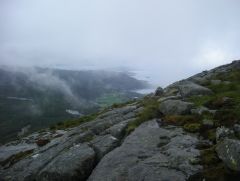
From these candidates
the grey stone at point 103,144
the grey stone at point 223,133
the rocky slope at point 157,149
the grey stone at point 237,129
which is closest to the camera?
the rocky slope at point 157,149

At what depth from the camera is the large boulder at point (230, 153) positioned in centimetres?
1816

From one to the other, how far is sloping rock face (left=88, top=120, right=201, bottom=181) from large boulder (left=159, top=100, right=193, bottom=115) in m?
3.11

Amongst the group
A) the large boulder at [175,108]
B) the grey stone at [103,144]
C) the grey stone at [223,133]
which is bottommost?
the grey stone at [103,144]

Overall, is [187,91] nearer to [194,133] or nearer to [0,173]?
[194,133]

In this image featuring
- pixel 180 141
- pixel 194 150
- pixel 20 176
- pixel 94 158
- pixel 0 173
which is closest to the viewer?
pixel 194 150

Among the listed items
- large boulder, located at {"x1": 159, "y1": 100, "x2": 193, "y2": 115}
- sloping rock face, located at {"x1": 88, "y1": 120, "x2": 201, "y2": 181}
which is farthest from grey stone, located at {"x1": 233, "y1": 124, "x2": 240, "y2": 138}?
large boulder, located at {"x1": 159, "y1": 100, "x2": 193, "y2": 115}

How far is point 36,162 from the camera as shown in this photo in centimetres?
2912

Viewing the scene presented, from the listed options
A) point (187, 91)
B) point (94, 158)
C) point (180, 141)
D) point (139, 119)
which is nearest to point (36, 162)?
point (94, 158)

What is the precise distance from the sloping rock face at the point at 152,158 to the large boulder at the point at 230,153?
1789 millimetres

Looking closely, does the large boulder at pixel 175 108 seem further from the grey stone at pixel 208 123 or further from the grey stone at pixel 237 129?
the grey stone at pixel 237 129

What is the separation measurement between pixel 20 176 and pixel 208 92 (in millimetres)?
22536

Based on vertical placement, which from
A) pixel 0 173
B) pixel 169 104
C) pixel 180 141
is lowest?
pixel 0 173

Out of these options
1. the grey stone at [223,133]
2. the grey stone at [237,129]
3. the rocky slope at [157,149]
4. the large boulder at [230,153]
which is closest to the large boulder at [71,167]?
the rocky slope at [157,149]

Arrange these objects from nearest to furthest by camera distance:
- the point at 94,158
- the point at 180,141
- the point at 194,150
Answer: the point at 194,150 < the point at 180,141 < the point at 94,158
